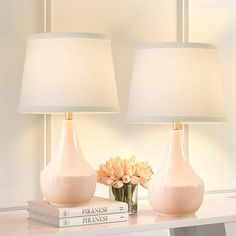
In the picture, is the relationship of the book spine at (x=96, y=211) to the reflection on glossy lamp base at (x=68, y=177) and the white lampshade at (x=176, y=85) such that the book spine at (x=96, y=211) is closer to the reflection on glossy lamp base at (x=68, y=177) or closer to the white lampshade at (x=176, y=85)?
the reflection on glossy lamp base at (x=68, y=177)

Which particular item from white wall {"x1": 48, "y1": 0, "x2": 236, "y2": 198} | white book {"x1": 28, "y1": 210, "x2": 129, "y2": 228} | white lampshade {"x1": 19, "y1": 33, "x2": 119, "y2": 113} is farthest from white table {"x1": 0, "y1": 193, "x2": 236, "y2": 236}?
white lampshade {"x1": 19, "y1": 33, "x2": 119, "y2": 113}

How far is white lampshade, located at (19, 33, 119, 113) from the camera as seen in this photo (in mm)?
1539

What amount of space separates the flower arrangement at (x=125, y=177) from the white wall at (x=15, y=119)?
225 mm

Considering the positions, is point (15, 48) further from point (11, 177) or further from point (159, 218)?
point (159, 218)

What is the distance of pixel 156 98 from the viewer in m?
1.62

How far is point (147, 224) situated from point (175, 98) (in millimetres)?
311

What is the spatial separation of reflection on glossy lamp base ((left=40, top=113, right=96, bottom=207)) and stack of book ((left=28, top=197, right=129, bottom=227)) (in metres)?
Answer: 0.03

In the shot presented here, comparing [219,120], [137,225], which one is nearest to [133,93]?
[219,120]

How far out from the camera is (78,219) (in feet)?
5.07

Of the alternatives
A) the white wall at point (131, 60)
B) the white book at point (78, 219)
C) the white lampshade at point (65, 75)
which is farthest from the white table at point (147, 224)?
the white lampshade at point (65, 75)

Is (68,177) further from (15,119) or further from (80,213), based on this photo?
(15,119)

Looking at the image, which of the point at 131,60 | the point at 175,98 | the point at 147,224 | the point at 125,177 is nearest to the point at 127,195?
the point at 125,177

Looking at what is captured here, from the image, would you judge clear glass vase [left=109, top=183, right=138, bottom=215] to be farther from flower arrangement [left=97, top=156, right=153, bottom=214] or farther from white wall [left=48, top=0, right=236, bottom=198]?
white wall [left=48, top=0, right=236, bottom=198]

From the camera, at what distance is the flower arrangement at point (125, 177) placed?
1.68 metres
